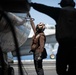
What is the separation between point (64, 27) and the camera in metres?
5.54

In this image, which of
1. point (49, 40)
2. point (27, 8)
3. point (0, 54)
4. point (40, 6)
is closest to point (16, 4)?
point (27, 8)

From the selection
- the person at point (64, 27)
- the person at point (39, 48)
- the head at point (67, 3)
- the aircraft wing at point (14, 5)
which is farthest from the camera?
the person at point (39, 48)

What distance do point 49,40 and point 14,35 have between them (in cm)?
4554

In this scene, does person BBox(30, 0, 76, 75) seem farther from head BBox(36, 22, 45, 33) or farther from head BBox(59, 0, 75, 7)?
head BBox(36, 22, 45, 33)

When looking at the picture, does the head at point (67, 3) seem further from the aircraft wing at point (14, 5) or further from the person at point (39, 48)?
the person at point (39, 48)

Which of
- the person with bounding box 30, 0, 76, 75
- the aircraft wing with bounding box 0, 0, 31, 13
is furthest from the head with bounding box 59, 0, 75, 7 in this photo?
the aircraft wing with bounding box 0, 0, 31, 13

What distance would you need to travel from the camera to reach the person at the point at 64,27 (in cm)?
550

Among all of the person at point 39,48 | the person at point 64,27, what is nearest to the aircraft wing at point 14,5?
the person at point 64,27

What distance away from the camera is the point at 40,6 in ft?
17.8

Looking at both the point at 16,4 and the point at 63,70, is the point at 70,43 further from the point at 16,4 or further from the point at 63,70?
the point at 16,4

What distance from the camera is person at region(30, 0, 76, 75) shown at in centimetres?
550

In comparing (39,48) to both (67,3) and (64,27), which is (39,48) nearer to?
(67,3)

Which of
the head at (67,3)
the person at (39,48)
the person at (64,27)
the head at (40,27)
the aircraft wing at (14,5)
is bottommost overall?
the person at (39,48)

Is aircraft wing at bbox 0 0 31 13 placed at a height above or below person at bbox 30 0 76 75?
above
